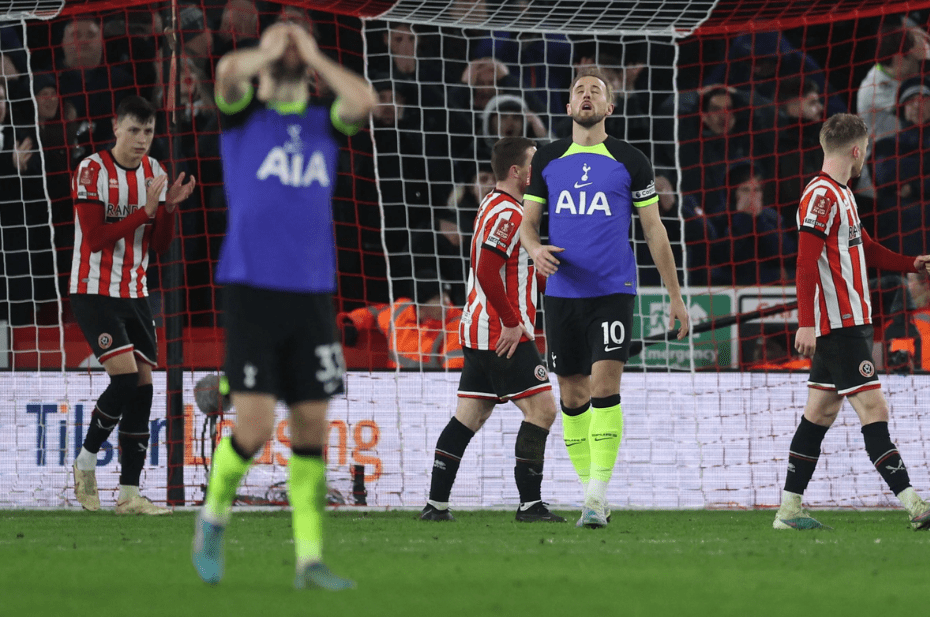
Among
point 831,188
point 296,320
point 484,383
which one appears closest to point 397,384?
point 484,383

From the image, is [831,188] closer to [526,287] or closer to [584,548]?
[526,287]

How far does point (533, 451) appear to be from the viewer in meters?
6.11

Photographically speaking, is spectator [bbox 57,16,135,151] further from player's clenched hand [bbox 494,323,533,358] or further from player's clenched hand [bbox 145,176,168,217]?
player's clenched hand [bbox 494,323,533,358]

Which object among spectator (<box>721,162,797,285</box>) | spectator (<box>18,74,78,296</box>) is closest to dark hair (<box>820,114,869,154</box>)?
spectator (<box>721,162,797,285</box>)

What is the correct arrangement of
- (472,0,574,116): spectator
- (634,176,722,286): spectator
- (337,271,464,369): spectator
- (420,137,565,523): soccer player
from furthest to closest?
(472,0,574,116): spectator
(634,176,722,286): spectator
(337,271,464,369): spectator
(420,137,565,523): soccer player

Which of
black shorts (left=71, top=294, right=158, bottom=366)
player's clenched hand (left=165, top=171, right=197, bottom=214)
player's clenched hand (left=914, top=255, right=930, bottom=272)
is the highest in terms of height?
player's clenched hand (left=165, top=171, right=197, bottom=214)

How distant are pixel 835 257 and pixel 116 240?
11.3 ft

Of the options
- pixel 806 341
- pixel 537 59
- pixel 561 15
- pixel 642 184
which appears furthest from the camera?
pixel 537 59

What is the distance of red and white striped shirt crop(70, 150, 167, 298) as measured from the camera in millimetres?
6359

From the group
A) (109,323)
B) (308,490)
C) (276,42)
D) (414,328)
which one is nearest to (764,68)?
(414,328)

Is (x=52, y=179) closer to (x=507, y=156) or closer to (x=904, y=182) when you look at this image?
(x=507, y=156)

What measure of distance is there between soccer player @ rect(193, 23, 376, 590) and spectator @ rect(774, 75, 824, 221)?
704cm

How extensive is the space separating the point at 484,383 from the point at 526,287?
0.51 meters

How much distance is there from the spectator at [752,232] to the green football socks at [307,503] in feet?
21.3
